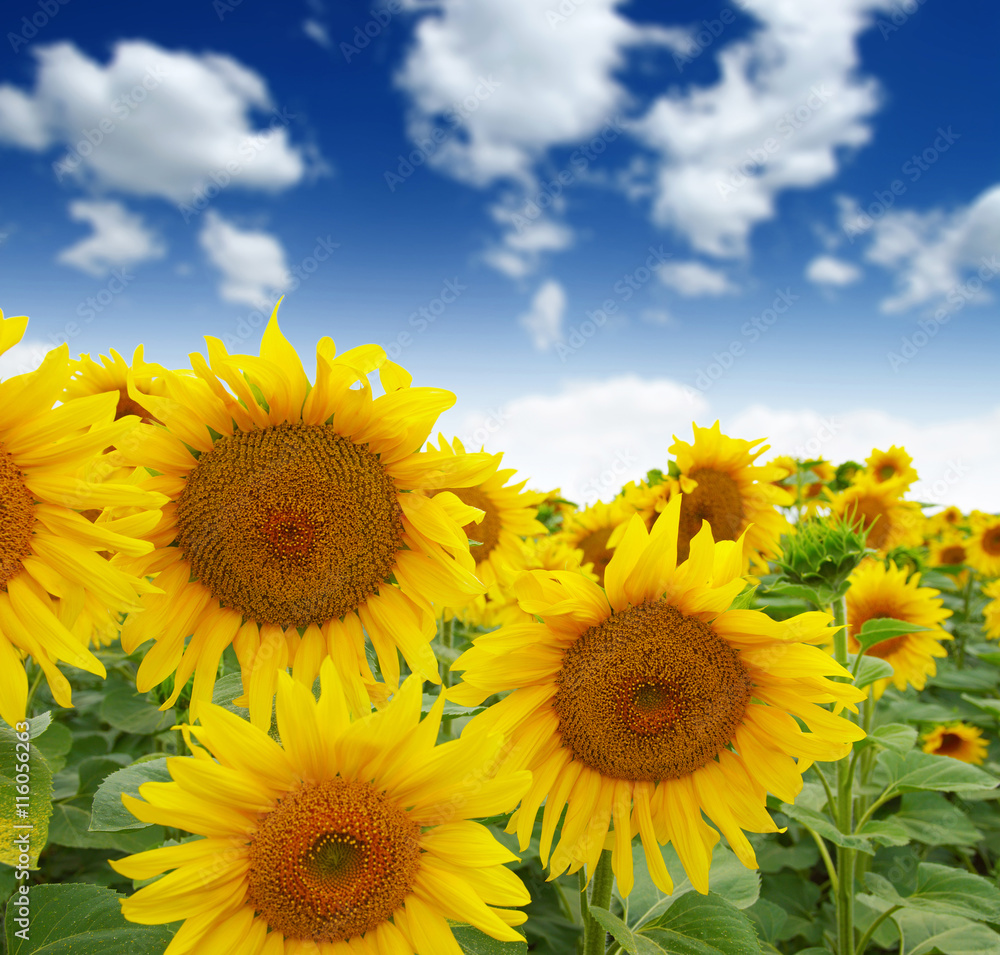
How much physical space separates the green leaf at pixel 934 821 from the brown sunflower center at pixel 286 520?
3.34m

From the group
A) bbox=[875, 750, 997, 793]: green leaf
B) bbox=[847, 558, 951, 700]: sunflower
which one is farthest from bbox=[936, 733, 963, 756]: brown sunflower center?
bbox=[875, 750, 997, 793]: green leaf

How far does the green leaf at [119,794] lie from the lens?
1.78 meters

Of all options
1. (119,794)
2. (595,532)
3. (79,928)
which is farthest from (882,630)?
(79,928)

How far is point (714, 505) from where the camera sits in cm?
461

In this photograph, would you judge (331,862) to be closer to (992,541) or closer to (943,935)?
(943,935)

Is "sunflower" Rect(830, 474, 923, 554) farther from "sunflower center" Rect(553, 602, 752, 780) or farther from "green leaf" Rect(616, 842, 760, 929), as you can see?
"sunflower center" Rect(553, 602, 752, 780)

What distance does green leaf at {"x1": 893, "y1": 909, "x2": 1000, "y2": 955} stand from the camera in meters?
3.14

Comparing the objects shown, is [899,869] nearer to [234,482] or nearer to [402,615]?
[402,615]

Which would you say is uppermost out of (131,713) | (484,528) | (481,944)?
(484,528)

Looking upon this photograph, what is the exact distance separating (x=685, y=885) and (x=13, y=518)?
244 centimetres

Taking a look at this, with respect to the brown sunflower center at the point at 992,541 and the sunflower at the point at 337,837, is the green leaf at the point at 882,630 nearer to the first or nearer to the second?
the sunflower at the point at 337,837

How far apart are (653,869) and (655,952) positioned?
0.70ft

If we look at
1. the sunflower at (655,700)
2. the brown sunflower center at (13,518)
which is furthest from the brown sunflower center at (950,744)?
the brown sunflower center at (13,518)

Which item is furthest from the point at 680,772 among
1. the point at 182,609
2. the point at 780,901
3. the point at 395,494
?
the point at 780,901
